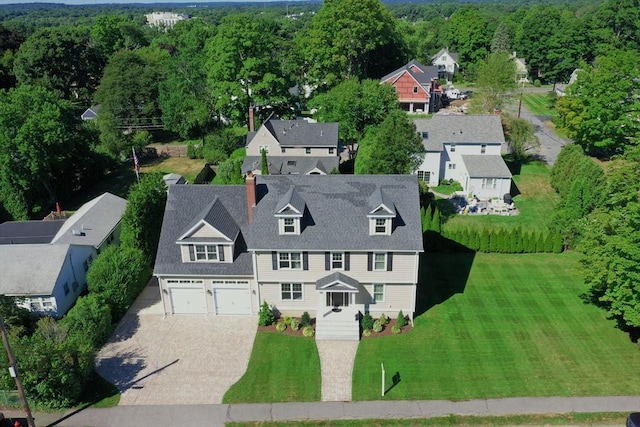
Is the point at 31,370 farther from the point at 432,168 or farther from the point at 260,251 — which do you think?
the point at 432,168

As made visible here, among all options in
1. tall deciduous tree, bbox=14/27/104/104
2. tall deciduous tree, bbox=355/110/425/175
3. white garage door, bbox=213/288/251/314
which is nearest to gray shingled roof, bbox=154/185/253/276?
white garage door, bbox=213/288/251/314

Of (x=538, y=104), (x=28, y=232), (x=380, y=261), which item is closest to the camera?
(x=380, y=261)

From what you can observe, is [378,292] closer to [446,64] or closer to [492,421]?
[492,421]

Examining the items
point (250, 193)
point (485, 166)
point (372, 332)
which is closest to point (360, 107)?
point (485, 166)

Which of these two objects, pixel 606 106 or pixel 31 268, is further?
pixel 606 106

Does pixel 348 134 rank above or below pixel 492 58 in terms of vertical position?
below

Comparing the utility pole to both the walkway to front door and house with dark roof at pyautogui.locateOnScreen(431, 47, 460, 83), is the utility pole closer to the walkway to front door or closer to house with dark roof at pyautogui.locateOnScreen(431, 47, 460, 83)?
the walkway to front door

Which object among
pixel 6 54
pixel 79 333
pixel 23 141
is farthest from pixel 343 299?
pixel 6 54
